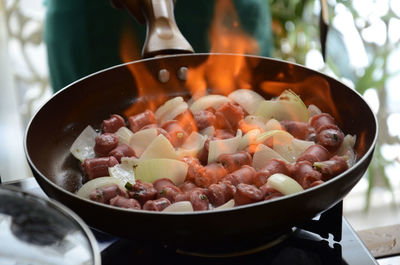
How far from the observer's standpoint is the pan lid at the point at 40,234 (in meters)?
0.60

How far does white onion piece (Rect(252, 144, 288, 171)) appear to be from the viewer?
1279mm

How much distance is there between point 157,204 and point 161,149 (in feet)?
0.74

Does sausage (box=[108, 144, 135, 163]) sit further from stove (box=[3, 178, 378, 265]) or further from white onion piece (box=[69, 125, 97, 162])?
stove (box=[3, 178, 378, 265])

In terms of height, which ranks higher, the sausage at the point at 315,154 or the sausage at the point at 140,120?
the sausage at the point at 140,120

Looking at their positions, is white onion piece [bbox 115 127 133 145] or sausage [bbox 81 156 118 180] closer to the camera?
sausage [bbox 81 156 118 180]

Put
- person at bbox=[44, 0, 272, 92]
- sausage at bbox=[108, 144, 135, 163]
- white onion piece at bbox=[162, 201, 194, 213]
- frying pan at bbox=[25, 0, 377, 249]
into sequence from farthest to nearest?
person at bbox=[44, 0, 272, 92] → sausage at bbox=[108, 144, 135, 163] → white onion piece at bbox=[162, 201, 194, 213] → frying pan at bbox=[25, 0, 377, 249]

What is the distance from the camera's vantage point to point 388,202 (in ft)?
10.3

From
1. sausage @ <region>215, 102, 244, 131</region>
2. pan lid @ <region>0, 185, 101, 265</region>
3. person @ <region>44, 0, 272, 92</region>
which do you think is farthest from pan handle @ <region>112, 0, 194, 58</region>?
pan lid @ <region>0, 185, 101, 265</region>

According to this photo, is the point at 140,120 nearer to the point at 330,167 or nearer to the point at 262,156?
the point at 262,156

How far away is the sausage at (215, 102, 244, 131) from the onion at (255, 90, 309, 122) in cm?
6

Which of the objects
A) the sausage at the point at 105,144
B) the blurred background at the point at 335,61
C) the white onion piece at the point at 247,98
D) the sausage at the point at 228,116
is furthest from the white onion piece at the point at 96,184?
the blurred background at the point at 335,61

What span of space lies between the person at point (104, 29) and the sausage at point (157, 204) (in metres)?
1.16

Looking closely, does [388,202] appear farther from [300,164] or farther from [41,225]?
[41,225]

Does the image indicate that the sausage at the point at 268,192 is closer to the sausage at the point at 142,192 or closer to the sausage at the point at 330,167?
the sausage at the point at 330,167
